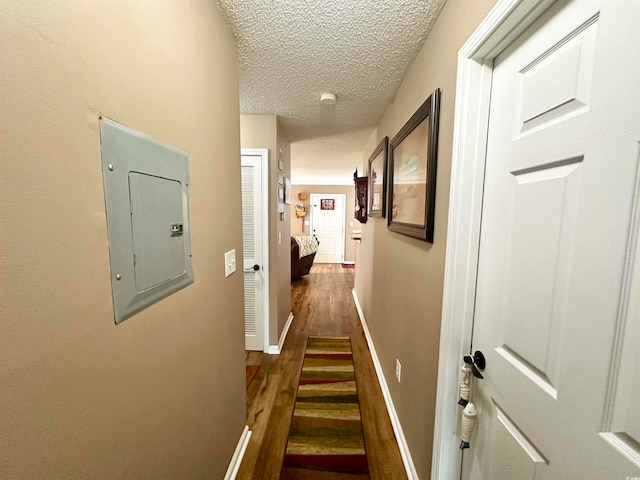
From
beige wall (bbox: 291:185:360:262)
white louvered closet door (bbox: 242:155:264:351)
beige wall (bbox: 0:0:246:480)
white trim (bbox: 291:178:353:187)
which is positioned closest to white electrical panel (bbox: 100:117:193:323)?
beige wall (bbox: 0:0:246:480)

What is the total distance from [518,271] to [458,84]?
0.69 m

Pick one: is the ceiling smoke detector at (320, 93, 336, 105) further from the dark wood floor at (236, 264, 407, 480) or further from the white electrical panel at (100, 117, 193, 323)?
the dark wood floor at (236, 264, 407, 480)

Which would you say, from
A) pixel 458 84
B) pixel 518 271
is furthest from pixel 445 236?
pixel 458 84

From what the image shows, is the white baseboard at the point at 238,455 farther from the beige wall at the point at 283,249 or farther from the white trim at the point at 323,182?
the white trim at the point at 323,182

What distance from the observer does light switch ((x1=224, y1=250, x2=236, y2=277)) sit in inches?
50.2

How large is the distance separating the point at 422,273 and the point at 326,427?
1239 millimetres

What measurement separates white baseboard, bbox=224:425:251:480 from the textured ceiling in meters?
2.23

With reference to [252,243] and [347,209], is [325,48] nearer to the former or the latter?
[252,243]

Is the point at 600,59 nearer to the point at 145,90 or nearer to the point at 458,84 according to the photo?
the point at 458,84

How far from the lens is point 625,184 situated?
0.49m

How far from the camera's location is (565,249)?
60cm

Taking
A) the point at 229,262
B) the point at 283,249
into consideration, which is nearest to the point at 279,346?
the point at 283,249

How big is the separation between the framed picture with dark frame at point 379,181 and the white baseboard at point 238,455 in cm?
182

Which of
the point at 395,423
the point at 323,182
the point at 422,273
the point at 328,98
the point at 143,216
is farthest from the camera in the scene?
the point at 323,182
